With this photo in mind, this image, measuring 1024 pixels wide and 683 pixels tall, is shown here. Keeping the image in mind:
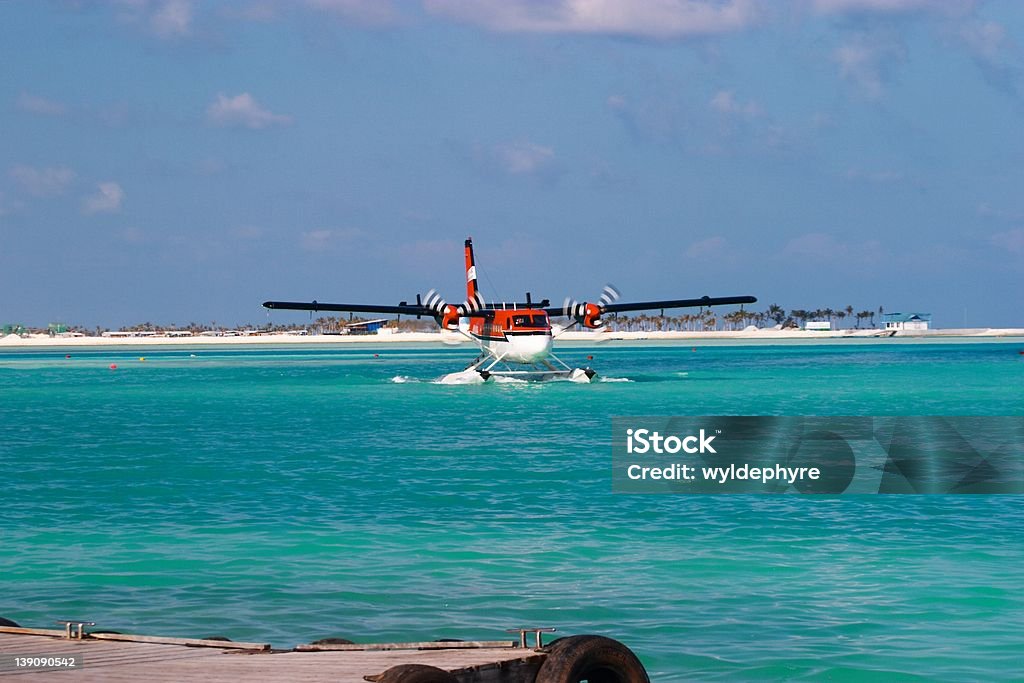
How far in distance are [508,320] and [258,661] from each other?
50.0m

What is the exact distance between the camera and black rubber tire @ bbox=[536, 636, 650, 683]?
877cm

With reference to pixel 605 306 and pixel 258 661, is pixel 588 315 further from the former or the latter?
pixel 258 661

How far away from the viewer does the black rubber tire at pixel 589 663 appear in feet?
28.8

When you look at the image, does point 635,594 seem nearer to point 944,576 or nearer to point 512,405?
point 944,576

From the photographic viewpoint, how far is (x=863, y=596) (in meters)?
14.0

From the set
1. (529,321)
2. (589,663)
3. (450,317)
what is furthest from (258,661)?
(450,317)

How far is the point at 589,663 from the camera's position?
29.3 ft

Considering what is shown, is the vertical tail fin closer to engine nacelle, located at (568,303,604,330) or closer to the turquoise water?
engine nacelle, located at (568,303,604,330)

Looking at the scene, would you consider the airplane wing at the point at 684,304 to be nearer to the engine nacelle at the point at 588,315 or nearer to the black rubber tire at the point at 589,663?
the engine nacelle at the point at 588,315

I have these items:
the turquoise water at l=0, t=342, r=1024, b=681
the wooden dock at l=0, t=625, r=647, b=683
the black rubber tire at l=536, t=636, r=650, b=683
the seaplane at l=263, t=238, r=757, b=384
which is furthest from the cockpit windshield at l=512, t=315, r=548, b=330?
the black rubber tire at l=536, t=636, r=650, b=683

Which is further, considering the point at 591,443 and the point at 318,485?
the point at 591,443

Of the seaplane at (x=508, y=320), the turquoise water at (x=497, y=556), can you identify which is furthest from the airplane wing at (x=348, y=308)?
the turquoise water at (x=497, y=556)

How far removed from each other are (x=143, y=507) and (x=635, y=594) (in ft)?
36.5

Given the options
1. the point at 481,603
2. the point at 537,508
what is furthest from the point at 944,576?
the point at 537,508
